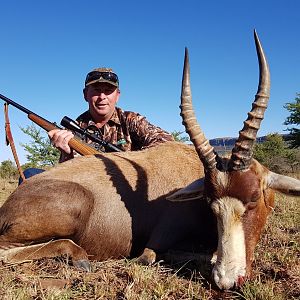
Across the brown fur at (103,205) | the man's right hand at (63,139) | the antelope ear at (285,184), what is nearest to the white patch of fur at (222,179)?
the antelope ear at (285,184)

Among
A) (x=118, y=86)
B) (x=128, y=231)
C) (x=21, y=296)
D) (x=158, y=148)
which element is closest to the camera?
(x=21, y=296)

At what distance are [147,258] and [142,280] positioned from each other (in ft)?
2.76

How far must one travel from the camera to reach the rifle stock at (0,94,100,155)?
6.54 meters

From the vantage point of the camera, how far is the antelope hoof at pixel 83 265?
4.29 metres

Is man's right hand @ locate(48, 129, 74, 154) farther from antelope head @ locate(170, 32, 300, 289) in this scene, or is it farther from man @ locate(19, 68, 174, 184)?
antelope head @ locate(170, 32, 300, 289)

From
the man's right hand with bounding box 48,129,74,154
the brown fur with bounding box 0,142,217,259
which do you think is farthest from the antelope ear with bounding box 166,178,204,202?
the man's right hand with bounding box 48,129,74,154

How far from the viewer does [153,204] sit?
517 centimetres

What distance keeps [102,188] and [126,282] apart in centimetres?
156

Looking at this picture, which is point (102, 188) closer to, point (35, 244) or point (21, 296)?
point (35, 244)

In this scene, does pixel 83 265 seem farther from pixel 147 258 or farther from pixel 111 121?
pixel 111 121

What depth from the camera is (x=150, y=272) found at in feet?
13.0

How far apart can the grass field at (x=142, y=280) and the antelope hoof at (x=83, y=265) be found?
0.06 metres

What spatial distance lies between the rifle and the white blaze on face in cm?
308

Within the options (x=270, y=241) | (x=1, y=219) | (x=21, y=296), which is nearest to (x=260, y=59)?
(x=270, y=241)
